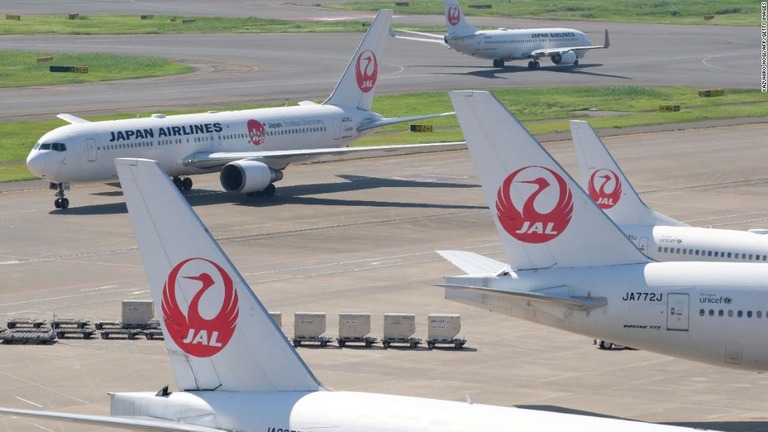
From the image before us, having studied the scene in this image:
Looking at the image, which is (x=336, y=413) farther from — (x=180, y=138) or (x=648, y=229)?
(x=180, y=138)

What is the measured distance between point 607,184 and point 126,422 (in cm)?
2741

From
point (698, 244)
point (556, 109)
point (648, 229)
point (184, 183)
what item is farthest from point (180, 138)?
point (556, 109)

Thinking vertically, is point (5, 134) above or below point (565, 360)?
above

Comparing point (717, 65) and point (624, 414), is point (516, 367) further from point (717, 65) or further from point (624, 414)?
point (717, 65)

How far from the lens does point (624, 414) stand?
34281mm

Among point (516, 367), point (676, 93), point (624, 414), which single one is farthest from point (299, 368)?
point (676, 93)

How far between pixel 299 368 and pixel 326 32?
155m

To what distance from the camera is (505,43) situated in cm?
13800

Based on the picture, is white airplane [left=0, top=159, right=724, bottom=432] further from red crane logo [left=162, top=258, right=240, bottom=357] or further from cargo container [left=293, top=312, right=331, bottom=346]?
cargo container [left=293, top=312, right=331, bottom=346]

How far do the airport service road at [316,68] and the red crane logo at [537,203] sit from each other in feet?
231

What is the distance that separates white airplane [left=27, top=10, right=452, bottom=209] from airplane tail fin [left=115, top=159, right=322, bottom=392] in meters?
47.2

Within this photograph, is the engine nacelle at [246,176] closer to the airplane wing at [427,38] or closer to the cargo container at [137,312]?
the cargo container at [137,312]

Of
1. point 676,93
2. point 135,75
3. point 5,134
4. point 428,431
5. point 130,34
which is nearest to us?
point 428,431

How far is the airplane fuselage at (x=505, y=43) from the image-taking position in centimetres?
13750
